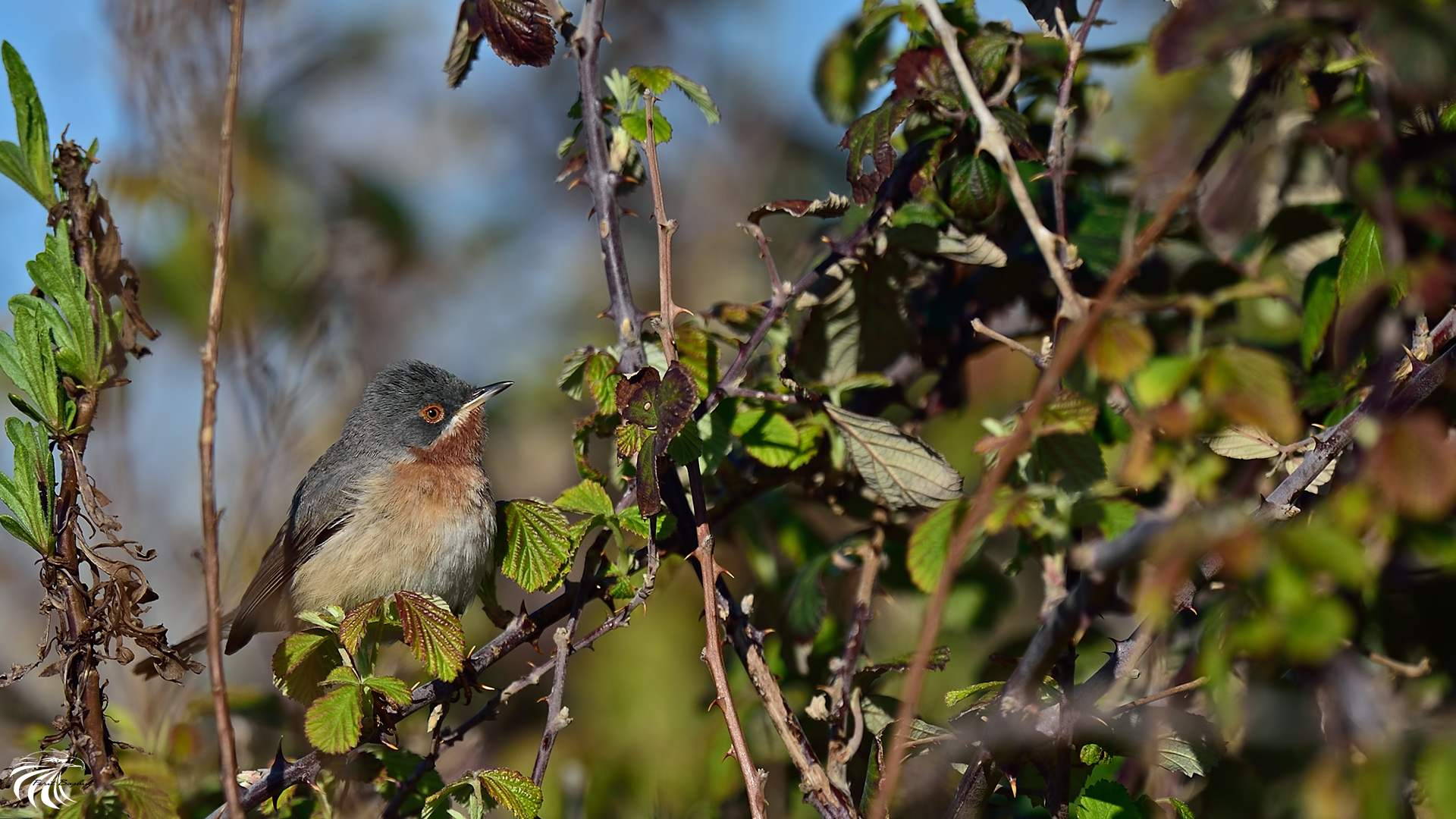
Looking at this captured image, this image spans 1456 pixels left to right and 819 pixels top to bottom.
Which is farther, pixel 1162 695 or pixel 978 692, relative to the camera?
pixel 978 692

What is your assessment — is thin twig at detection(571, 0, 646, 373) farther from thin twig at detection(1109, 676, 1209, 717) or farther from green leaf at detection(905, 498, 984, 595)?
thin twig at detection(1109, 676, 1209, 717)

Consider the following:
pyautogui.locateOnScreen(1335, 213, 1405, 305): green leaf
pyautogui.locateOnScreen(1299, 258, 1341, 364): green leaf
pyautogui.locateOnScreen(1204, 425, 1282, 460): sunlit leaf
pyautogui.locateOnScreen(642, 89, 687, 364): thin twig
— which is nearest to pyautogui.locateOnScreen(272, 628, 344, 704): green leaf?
pyautogui.locateOnScreen(642, 89, 687, 364): thin twig

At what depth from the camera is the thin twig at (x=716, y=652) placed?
86.8 inches

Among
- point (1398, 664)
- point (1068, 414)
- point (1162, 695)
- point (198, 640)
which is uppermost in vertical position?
point (198, 640)

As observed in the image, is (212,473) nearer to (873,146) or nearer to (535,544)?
(535,544)

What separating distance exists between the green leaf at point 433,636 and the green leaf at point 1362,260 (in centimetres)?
214

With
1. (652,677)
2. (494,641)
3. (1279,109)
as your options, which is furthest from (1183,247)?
(652,677)

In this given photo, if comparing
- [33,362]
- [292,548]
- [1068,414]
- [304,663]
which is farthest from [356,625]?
[292,548]

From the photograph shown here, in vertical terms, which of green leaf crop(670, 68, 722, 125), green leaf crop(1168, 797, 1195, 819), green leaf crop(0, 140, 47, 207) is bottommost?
green leaf crop(1168, 797, 1195, 819)

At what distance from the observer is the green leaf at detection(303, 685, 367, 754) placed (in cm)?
229

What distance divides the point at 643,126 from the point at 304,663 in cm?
160

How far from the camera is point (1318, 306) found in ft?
8.96

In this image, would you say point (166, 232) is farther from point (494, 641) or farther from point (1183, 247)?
point (1183, 247)

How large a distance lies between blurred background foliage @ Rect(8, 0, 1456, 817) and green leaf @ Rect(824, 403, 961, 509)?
0.18m
